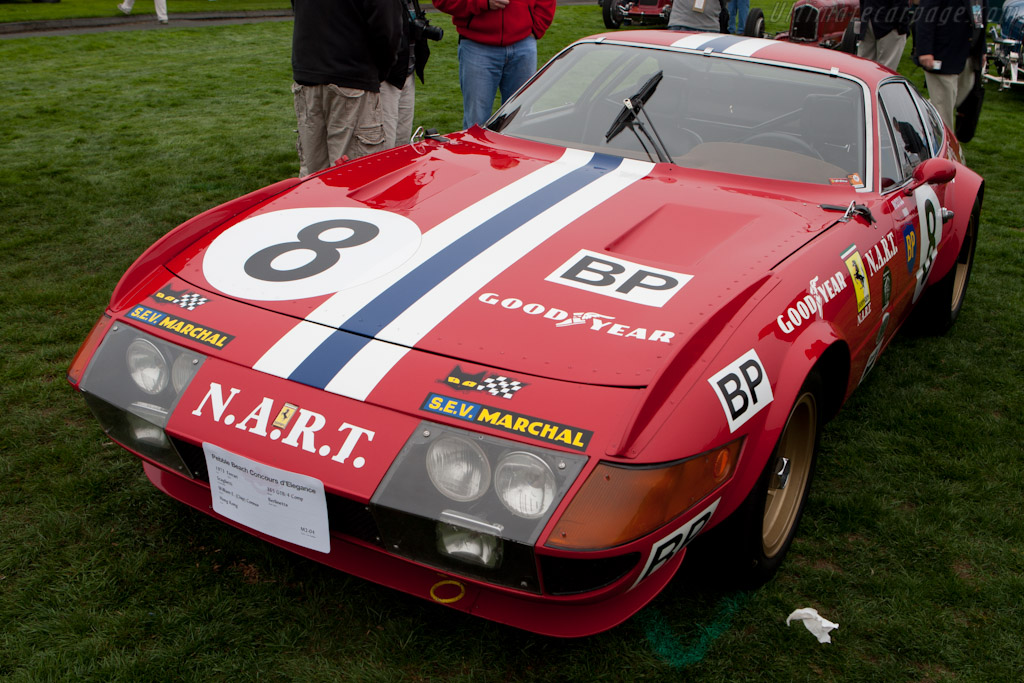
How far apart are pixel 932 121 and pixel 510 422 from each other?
9.79ft

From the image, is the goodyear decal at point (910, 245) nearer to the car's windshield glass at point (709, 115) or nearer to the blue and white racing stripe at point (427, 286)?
the car's windshield glass at point (709, 115)

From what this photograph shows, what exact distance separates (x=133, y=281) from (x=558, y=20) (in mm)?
14848

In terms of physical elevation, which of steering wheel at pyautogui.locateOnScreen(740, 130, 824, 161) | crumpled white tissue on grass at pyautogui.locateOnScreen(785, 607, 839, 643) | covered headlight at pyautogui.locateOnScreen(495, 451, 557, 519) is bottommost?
crumpled white tissue on grass at pyautogui.locateOnScreen(785, 607, 839, 643)

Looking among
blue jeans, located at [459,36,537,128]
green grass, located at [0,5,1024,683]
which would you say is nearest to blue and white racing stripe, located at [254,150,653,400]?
green grass, located at [0,5,1024,683]

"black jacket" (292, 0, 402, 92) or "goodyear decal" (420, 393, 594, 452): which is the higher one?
"black jacket" (292, 0, 402, 92)


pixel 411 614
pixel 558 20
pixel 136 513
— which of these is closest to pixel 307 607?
pixel 411 614

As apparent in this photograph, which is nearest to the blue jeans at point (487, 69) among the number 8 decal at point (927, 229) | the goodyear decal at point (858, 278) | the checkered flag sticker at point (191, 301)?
the number 8 decal at point (927, 229)

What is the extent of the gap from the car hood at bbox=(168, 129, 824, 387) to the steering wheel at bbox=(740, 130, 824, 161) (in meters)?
0.29

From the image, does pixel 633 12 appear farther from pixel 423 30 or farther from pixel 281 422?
pixel 281 422

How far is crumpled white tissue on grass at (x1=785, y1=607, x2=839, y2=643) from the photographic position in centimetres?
218

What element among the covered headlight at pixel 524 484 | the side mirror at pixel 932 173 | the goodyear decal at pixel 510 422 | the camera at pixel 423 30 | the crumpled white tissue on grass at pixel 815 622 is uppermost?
the camera at pixel 423 30

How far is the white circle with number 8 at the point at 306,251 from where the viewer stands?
2.27 metres

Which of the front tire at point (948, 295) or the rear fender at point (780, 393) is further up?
the rear fender at point (780, 393)

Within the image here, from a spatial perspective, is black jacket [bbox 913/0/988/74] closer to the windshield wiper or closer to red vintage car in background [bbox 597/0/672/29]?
the windshield wiper
